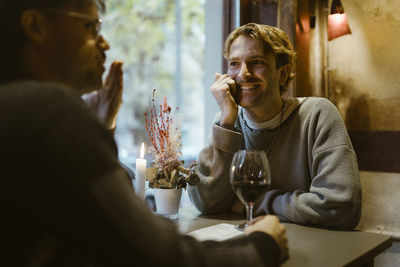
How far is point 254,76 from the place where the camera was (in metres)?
1.87

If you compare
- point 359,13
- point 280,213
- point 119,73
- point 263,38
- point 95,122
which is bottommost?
point 280,213

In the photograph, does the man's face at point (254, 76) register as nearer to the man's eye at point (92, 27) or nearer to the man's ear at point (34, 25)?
the man's eye at point (92, 27)

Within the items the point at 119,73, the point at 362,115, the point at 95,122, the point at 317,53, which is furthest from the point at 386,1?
the point at 95,122

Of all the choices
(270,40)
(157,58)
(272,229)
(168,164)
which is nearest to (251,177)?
(272,229)

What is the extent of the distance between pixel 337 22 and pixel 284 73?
1032mm

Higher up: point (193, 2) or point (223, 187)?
point (193, 2)

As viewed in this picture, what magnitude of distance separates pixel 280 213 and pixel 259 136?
459 millimetres

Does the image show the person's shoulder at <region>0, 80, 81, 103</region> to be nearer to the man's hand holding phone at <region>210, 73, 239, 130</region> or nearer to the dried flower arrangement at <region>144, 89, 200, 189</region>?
the dried flower arrangement at <region>144, 89, 200, 189</region>

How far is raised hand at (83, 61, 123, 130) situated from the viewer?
111 cm

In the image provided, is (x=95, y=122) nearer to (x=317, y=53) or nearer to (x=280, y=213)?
(x=280, y=213)

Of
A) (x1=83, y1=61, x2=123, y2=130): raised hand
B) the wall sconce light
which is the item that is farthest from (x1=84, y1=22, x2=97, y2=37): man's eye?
the wall sconce light

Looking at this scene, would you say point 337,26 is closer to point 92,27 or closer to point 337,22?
point 337,22

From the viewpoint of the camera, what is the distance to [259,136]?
1863 millimetres

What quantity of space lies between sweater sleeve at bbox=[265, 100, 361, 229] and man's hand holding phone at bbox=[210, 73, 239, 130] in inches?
14.8
